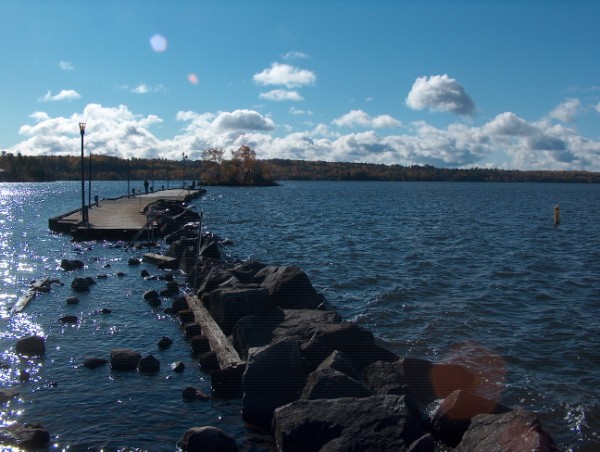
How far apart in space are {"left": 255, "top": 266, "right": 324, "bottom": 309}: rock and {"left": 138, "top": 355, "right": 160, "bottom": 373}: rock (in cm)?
409

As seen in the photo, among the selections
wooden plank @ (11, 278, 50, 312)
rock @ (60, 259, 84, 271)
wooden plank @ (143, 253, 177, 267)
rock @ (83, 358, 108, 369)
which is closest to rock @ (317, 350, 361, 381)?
rock @ (83, 358, 108, 369)

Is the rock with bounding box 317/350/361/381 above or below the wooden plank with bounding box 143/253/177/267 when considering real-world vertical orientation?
above

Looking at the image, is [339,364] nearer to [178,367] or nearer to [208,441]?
[208,441]

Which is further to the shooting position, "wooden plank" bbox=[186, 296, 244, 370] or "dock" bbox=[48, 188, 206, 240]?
"dock" bbox=[48, 188, 206, 240]

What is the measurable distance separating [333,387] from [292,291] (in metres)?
6.11

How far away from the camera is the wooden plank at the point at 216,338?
408 inches

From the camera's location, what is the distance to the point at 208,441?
739 centimetres

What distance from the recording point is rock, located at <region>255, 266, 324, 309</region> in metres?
14.1

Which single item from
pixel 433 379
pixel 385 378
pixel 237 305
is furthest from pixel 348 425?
pixel 237 305

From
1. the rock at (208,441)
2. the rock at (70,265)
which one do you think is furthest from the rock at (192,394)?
the rock at (70,265)

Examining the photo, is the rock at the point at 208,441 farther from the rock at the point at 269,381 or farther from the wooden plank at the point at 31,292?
the wooden plank at the point at 31,292

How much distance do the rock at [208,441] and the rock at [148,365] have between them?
3.21 metres

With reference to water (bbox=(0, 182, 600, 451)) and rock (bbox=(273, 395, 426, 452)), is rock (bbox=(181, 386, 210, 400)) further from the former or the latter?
rock (bbox=(273, 395, 426, 452))

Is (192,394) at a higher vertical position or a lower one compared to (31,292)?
lower
